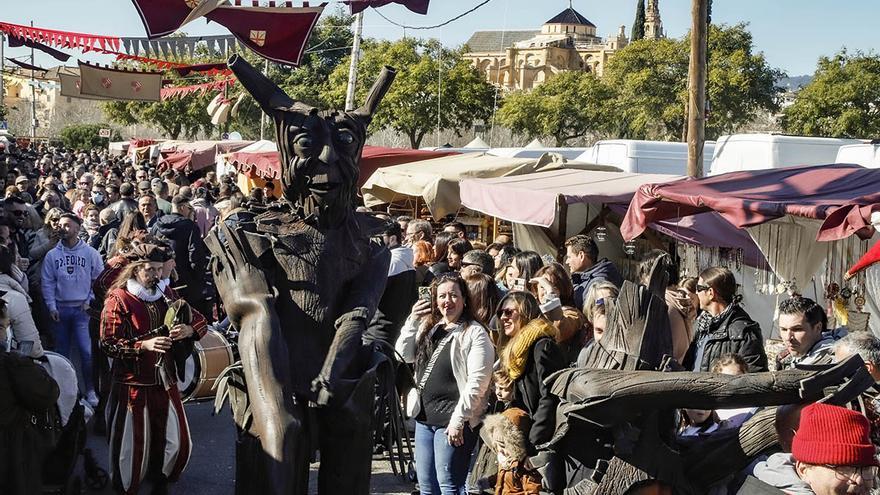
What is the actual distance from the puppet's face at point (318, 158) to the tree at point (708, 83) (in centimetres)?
4039

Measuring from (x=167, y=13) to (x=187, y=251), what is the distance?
302 centimetres

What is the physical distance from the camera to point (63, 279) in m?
9.00

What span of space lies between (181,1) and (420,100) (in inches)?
1276

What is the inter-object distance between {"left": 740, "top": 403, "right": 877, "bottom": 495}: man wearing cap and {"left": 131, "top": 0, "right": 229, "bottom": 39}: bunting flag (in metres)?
10.3

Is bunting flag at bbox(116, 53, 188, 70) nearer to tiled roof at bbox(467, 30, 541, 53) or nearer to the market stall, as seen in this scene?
the market stall

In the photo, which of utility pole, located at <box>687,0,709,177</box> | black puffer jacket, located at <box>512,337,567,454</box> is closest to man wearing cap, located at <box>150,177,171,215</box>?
utility pole, located at <box>687,0,709,177</box>

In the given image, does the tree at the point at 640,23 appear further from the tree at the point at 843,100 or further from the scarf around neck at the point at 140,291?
the scarf around neck at the point at 140,291

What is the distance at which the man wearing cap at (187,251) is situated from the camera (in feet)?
34.4

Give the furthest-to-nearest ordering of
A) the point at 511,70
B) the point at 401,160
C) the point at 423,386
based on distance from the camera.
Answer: the point at 511,70
the point at 401,160
the point at 423,386

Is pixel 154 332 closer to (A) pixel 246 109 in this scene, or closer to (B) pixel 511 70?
(A) pixel 246 109

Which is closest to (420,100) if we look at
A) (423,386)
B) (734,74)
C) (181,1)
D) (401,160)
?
(734,74)

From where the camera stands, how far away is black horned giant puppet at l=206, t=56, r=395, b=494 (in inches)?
140

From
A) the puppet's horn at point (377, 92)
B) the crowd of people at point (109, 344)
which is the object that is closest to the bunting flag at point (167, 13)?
the crowd of people at point (109, 344)

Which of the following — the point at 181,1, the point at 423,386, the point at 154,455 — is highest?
the point at 181,1
